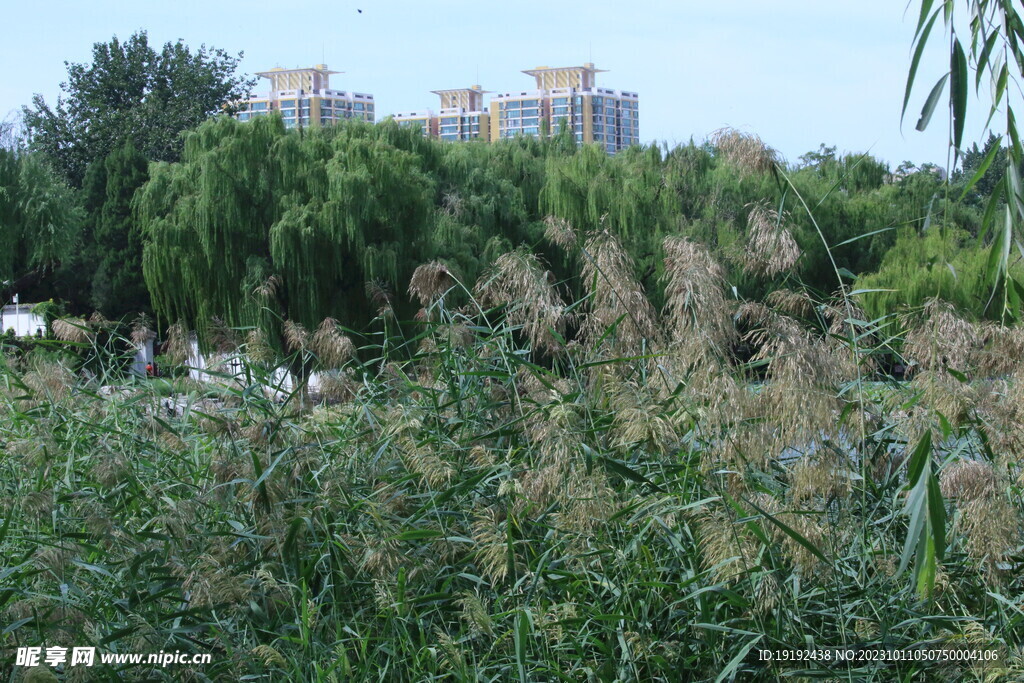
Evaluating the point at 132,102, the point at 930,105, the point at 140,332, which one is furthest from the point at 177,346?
the point at 132,102

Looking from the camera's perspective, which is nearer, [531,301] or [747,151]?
[747,151]

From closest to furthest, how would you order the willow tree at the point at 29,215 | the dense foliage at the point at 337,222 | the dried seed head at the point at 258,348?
1. the dried seed head at the point at 258,348
2. the dense foliage at the point at 337,222
3. the willow tree at the point at 29,215

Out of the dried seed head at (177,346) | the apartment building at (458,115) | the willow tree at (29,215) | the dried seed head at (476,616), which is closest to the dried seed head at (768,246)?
the dried seed head at (476,616)

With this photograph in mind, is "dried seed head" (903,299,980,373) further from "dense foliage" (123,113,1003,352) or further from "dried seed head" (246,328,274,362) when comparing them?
"dense foliage" (123,113,1003,352)

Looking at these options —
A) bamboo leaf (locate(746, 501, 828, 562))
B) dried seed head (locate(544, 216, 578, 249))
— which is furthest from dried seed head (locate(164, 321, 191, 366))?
bamboo leaf (locate(746, 501, 828, 562))

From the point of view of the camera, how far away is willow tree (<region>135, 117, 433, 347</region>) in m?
15.9

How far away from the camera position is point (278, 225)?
15.7m

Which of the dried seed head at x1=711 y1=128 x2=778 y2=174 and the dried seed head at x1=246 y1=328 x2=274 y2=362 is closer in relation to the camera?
the dried seed head at x1=711 y1=128 x2=778 y2=174

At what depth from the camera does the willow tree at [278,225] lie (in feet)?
52.1

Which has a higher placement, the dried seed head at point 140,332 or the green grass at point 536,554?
the dried seed head at point 140,332

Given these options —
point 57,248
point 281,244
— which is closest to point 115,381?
point 281,244

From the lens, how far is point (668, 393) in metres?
3.02

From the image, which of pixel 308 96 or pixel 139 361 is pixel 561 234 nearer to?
pixel 139 361

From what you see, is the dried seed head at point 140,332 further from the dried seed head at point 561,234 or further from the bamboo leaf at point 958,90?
the bamboo leaf at point 958,90
